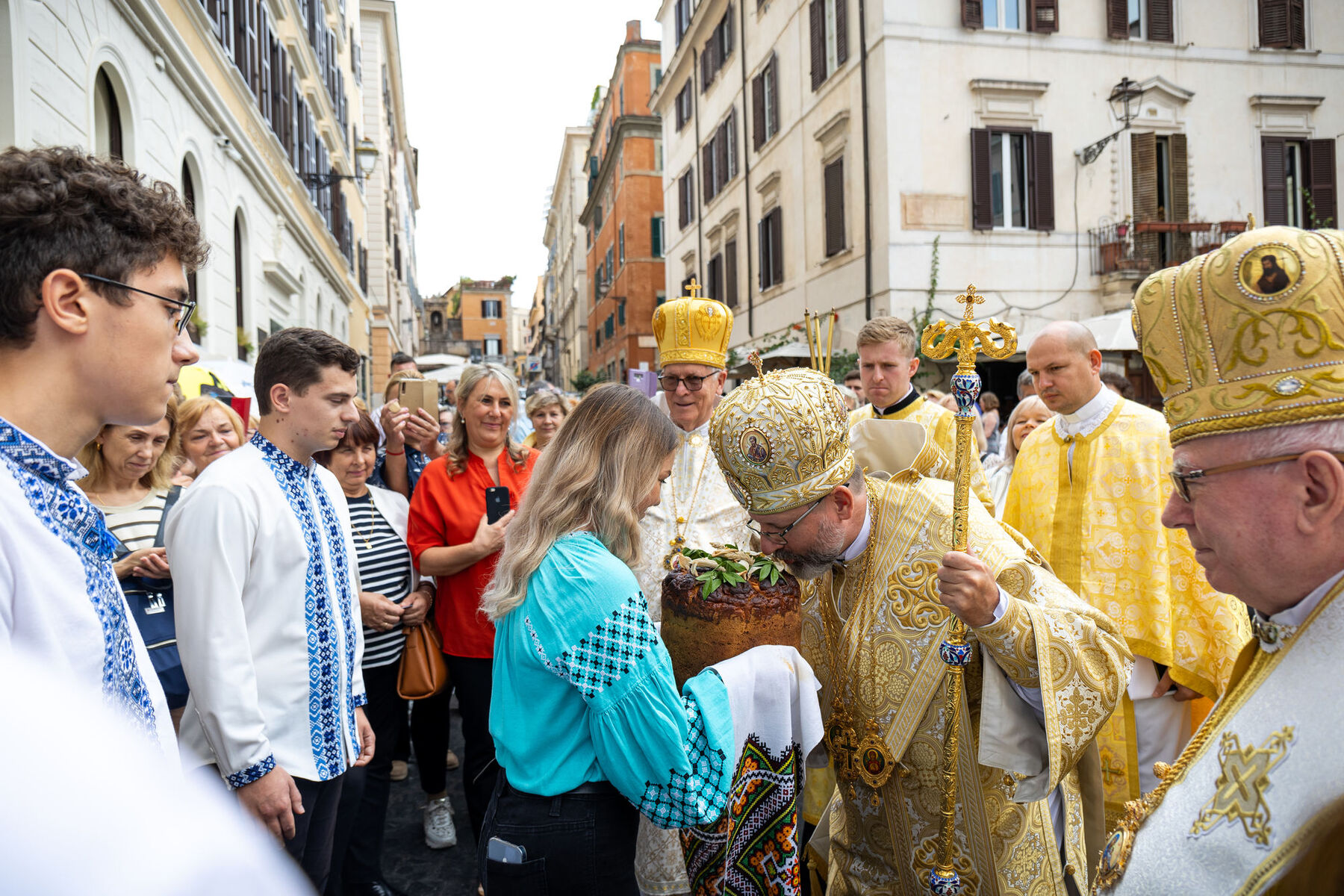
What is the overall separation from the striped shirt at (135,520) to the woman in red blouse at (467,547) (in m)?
1.09

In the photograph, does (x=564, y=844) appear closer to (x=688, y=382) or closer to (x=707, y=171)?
(x=688, y=382)

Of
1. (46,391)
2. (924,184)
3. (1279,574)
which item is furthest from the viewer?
(924,184)

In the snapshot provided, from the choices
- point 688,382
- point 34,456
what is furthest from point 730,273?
point 34,456

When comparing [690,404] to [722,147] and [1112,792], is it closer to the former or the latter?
[1112,792]

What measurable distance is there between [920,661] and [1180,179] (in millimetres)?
16222

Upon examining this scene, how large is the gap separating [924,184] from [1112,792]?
12.5 meters

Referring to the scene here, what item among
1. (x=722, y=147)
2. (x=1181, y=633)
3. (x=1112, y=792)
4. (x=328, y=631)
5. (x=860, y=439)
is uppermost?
(x=722, y=147)

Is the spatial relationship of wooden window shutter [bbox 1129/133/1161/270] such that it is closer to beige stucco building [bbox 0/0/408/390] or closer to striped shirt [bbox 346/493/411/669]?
beige stucco building [bbox 0/0/408/390]

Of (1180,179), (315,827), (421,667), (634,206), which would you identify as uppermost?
(634,206)

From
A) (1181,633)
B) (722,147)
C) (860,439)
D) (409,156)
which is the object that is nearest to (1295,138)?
(722,147)

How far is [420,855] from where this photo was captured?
4320 mm

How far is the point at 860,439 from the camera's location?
107 inches

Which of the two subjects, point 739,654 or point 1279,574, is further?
point 739,654

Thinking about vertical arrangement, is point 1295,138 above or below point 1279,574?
above
